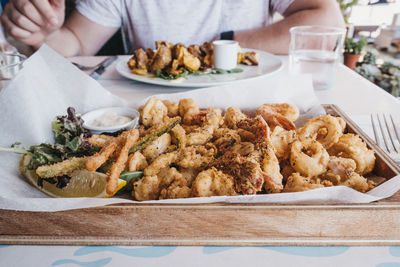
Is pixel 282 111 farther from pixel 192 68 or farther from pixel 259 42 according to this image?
pixel 259 42

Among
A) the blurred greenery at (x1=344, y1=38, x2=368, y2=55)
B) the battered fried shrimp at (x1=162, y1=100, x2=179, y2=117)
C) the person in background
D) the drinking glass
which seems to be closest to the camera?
the battered fried shrimp at (x1=162, y1=100, x2=179, y2=117)

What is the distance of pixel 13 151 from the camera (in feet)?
4.54

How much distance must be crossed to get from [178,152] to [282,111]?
2.48ft

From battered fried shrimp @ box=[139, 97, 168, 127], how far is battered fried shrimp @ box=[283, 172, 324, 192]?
0.89 meters

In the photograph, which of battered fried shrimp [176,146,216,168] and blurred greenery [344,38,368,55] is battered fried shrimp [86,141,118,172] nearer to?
battered fried shrimp [176,146,216,168]

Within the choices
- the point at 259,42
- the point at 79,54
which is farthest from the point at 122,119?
the point at 79,54

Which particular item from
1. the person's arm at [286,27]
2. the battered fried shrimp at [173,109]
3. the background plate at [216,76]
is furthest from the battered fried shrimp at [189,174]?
the person's arm at [286,27]

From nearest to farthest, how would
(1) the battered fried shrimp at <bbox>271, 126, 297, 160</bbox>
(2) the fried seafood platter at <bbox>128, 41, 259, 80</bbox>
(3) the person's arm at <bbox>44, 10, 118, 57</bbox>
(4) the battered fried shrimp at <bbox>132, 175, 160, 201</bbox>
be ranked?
(4) the battered fried shrimp at <bbox>132, 175, 160, 201</bbox>, (1) the battered fried shrimp at <bbox>271, 126, 297, 160</bbox>, (2) the fried seafood platter at <bbox>128, 41, 259, 80</bbox>, (3) the person's arm at <bbox>44, 10, 118, 57</bbox>

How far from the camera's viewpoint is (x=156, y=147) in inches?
58.5

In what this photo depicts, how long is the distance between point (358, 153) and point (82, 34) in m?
3.83

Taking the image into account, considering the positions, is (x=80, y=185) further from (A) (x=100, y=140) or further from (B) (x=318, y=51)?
(B) (x=318, y=51)

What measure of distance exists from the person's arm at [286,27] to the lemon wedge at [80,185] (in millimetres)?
2798

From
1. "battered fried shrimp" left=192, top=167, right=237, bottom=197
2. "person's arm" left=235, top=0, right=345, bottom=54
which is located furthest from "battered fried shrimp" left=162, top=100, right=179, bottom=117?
"person's arm" left=235, top=0, right=345, bottom=54

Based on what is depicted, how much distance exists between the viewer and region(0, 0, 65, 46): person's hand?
272 cm
